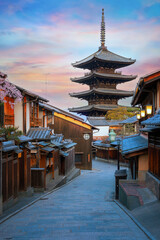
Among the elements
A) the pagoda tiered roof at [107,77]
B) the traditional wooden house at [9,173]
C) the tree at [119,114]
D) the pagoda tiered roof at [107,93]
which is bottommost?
the traditional wooden house at [9,173]

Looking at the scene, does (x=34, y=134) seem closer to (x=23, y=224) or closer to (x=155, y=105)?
(x=155, y=105)

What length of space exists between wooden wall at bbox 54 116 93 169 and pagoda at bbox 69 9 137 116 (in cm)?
1728

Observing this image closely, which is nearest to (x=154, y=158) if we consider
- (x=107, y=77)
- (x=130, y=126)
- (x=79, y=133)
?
(x=79, y=133)

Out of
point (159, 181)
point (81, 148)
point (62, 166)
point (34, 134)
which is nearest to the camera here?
point (159, 181)

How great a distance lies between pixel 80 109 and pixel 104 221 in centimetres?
4731

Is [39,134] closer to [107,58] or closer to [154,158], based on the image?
[154,158]

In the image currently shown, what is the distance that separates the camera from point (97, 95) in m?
53.3

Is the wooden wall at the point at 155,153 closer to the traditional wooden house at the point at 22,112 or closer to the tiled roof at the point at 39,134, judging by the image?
the tiled roof at the point at 39,134

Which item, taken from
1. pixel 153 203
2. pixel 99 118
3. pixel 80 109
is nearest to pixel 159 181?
pixel 153 203

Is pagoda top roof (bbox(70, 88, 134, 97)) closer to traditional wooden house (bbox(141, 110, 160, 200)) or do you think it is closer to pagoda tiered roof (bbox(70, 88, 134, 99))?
pagoda tiered roof (bbox(70, 88, 134, 99))

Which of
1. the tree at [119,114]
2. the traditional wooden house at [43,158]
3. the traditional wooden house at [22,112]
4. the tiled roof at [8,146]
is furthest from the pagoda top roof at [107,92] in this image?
the tiled roof at [8,146]

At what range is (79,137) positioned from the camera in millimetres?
35219

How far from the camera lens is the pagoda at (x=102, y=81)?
5184 cm

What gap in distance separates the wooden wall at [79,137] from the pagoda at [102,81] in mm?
17275
